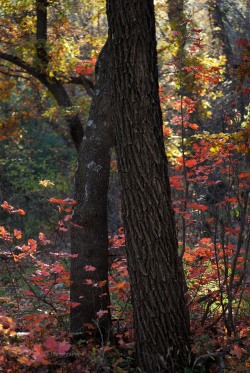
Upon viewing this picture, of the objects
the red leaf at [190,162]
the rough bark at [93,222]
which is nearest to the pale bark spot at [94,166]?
the rough bark at [93,222]

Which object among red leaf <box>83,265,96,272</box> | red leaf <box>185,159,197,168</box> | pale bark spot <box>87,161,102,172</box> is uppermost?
red leaf <box>185,159,197,168</box>

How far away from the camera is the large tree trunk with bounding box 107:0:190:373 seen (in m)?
4.21

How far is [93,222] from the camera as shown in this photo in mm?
5512

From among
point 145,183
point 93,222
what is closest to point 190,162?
point 93,222

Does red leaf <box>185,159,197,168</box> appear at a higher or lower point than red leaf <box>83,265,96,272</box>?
higher

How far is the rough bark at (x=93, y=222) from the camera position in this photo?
551 cm

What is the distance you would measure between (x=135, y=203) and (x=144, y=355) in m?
1.27

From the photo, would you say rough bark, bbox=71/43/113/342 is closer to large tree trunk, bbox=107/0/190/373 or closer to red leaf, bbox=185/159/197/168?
red leaf, bbox=185/159/197/168

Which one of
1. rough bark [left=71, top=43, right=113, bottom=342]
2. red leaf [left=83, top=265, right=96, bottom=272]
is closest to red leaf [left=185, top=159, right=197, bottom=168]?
rough bark [left=71, top=43, right=113, bottom=342]

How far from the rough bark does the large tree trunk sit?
1.21 metres

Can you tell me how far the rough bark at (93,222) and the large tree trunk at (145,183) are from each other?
1.21 meters

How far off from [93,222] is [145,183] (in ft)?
4.65

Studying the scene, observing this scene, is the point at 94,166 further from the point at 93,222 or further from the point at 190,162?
the point at 190,162

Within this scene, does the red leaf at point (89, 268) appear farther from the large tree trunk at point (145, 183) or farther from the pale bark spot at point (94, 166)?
the pale bark spot at point (94, 166)
